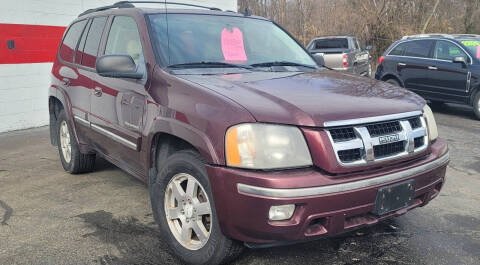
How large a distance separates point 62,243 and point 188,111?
1.50 meters

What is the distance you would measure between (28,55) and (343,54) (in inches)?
349

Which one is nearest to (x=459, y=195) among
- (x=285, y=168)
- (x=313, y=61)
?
(x=313, y=61)

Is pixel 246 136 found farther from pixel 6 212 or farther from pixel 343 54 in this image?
pixel 343 54

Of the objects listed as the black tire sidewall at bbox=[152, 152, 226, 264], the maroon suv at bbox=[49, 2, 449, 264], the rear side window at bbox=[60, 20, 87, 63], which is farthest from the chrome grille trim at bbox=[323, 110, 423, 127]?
the rear side window at bbox=[60, 20, 87, 63]

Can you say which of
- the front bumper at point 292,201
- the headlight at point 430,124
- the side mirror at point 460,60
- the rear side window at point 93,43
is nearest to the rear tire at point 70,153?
the rear side window at point 93,43

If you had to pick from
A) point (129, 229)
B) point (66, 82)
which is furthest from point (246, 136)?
point (66, 82)

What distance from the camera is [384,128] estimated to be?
2.63 metres

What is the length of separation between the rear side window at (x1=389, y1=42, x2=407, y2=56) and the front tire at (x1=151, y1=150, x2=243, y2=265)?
27.3 ft

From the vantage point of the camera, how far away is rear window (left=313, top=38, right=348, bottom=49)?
15091mm

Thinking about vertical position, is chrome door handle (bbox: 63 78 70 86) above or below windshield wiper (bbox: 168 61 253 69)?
below

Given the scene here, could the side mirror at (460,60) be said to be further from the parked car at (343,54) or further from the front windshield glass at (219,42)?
the front windshield glass at (219,42)

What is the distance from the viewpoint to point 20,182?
481cm

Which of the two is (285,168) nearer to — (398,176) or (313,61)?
(398,176)

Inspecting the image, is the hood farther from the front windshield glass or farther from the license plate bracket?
the license plate bracket
